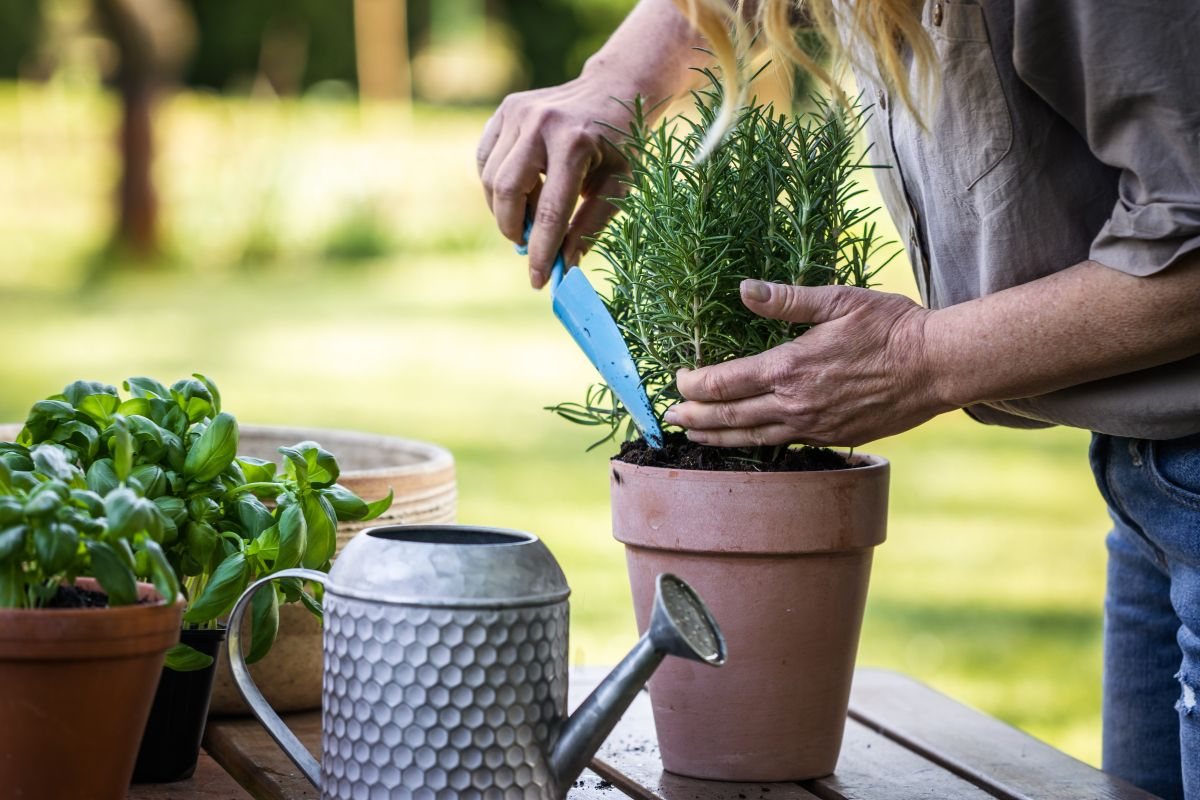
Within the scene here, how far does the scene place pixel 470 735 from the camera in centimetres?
87

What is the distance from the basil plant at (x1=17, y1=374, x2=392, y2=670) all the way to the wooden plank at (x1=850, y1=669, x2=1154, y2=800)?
0.58 m

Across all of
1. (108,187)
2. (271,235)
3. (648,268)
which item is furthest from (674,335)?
(108,187)

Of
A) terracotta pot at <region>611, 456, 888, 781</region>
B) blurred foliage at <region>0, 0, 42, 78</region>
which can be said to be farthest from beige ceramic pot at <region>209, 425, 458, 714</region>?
blurred foliage at <region>0, 0, 42, 78</region>

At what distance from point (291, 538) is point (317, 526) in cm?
5

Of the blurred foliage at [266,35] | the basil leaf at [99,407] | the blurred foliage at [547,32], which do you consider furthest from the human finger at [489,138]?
the blurred foliage at [266,35]

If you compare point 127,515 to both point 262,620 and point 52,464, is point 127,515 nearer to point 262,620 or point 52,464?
point 52,464

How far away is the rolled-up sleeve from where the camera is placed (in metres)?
1.04

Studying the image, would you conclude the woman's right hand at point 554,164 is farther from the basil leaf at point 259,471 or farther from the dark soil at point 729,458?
the basil leaf at point 259,471

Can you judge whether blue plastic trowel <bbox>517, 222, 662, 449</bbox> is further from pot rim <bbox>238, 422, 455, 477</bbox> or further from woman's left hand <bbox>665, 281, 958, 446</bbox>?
pot rim <bbox>238, 422, 455, 477</bbox>

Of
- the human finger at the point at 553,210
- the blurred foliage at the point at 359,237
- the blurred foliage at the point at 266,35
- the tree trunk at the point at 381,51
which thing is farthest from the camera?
the blurred foliage at the point at 266,35

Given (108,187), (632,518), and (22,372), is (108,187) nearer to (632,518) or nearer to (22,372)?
(22,372)

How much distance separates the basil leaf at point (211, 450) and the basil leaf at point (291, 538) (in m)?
0.06

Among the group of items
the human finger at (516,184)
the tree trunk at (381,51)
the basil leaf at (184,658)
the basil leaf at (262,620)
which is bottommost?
the basil leaf at (184,658)

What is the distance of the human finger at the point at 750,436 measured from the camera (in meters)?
1.13
